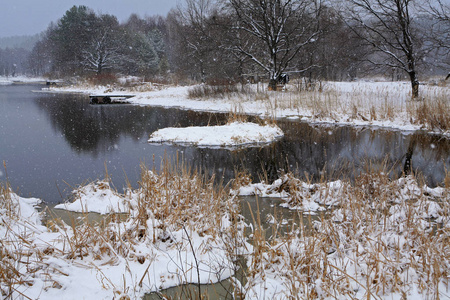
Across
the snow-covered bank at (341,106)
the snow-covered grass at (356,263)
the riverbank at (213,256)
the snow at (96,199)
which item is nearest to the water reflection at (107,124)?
the snow-covered bank at (341,106)

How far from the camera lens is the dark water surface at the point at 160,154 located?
6953 mm

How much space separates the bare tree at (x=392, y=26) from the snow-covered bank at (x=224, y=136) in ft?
24.9

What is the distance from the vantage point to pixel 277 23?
787 inches

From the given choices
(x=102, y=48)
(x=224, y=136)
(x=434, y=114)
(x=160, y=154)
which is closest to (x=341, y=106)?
(x=434, y=114)

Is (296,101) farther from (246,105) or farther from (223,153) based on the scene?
(223,153)

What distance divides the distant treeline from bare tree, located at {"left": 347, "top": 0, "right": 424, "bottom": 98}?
0.14 feet

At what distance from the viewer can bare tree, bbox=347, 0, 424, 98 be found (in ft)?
46.8

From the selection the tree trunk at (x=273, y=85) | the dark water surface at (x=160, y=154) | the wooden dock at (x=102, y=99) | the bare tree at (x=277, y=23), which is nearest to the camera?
the dark water surface at (x=160, y=154)

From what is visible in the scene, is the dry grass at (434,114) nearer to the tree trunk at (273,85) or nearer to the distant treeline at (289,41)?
the distant treeline at (289,41)

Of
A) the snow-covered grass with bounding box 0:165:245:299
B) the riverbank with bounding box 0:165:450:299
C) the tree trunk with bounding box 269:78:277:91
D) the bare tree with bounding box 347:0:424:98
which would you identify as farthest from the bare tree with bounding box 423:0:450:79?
the snow-covered grass with bounding box 0:165:245:299

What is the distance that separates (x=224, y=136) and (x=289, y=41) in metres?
13.4

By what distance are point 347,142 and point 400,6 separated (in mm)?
8285

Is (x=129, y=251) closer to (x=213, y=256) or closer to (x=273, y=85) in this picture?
(x=213, y=256)

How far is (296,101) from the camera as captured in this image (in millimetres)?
16344
